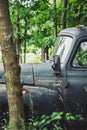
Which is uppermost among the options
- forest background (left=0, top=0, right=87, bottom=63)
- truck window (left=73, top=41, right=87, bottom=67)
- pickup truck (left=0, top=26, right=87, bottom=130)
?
forest background (left=0, top=0, right=87, bottom=63)

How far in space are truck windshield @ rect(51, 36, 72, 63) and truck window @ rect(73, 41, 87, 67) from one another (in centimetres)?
16

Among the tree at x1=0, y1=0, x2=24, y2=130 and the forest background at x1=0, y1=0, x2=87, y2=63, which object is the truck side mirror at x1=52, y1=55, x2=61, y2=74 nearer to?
the tree at x1=0, y1=0, x2=24, y2=130

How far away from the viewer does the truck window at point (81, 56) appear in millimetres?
6465

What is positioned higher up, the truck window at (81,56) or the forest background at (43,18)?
the forest background at (43,18)

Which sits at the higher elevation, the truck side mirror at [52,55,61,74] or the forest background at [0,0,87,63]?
the forest background at [0,0,87,63]

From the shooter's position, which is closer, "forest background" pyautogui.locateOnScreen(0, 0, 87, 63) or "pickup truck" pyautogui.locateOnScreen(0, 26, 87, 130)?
"pickup truck" pyautogui.locateOnScreen(0, 26, 87, 130)

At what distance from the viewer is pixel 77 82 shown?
20.9 feet

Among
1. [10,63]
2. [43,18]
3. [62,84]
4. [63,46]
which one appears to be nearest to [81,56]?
[63,46]

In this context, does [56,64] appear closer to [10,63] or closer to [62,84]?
[62,84]

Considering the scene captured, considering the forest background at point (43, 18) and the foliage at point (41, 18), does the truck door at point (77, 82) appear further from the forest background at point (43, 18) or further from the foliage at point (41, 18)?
the foliage at point (41, 18)

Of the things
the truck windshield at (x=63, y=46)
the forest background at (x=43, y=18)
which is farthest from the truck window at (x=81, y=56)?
the forest background at (x=43, y=18)

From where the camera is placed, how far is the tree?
500 cm

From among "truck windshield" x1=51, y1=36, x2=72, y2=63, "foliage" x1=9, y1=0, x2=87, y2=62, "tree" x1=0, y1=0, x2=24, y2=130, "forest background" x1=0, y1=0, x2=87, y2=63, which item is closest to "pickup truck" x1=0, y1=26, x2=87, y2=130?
"truck windshield" x1=51, y1=36, x2=72, y2=63

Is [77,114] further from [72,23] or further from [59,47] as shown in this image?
[72,23]
